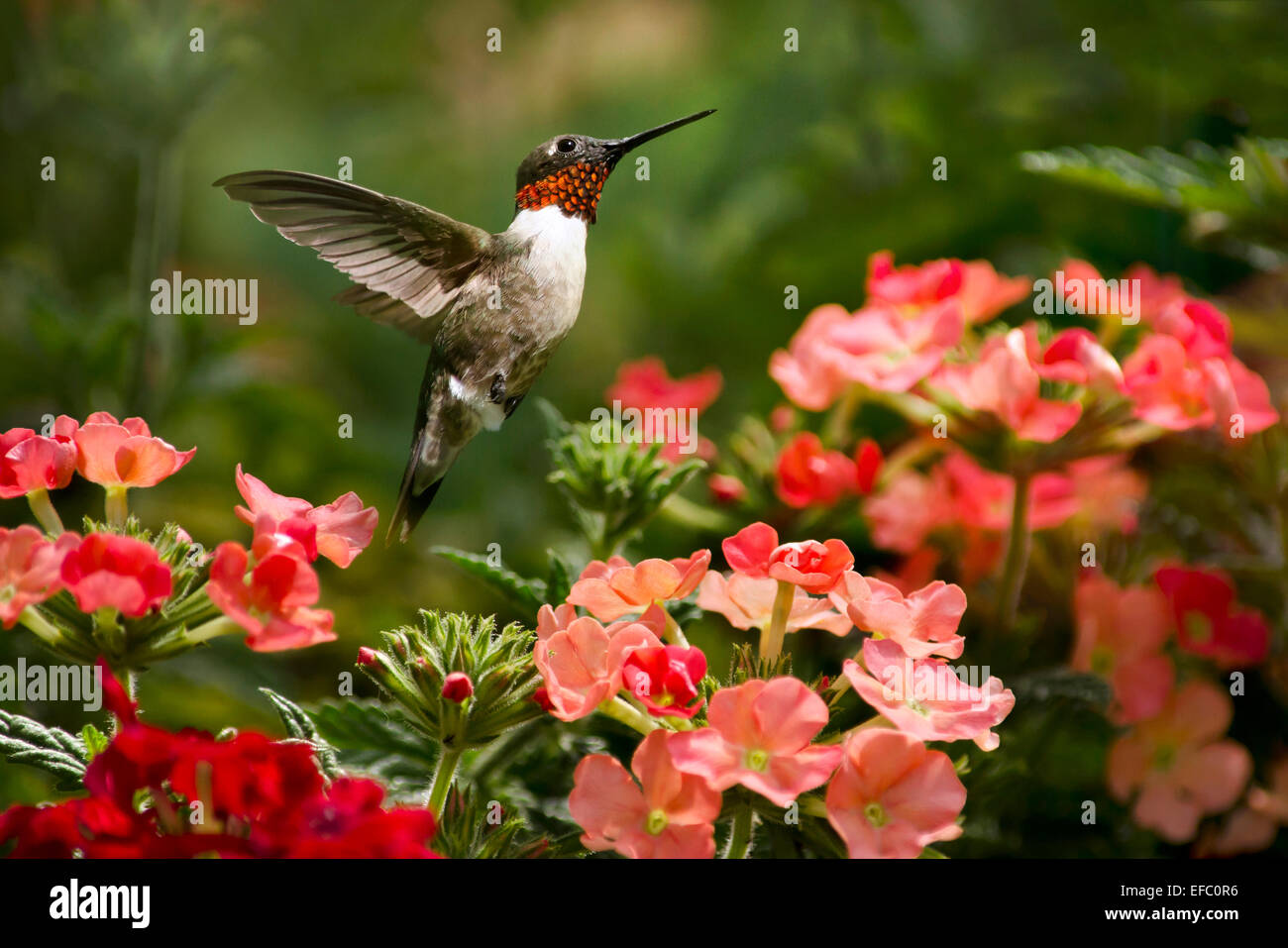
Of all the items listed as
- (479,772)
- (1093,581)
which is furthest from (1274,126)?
(479,772)

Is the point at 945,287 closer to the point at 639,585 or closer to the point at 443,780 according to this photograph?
the point at 639,585

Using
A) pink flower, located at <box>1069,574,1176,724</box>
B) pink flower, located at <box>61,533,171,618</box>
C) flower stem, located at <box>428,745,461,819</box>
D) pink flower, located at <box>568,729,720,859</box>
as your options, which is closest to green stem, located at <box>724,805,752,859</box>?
pink flower, located at <box>568,729,720,859</box>

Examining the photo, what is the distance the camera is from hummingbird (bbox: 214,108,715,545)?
602 mm

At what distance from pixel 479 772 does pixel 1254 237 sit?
790 mm

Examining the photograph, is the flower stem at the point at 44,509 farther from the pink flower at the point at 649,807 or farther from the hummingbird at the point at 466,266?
the pink flower at the point at 649,807

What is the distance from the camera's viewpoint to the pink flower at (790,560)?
62cm

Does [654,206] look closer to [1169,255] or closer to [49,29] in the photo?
[1169,255]

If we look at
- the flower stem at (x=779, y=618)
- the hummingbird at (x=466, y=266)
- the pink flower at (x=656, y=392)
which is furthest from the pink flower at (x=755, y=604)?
the pink flower at (x=656, y=392)

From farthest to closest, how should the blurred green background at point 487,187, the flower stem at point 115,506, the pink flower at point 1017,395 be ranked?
the blurred green background at point 487,187 < the pink flower at point 1017,395 < the flower stem at point 115,506

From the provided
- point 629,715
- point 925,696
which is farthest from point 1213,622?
point 629,715

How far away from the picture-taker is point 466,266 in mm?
658

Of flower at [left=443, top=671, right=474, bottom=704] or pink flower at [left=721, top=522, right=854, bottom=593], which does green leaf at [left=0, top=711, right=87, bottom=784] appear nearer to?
flower at [left=443, top=671, right=474, bottom=704]

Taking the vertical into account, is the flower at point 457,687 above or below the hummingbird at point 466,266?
below

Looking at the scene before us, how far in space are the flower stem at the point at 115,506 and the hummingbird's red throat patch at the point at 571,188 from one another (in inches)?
10.7
